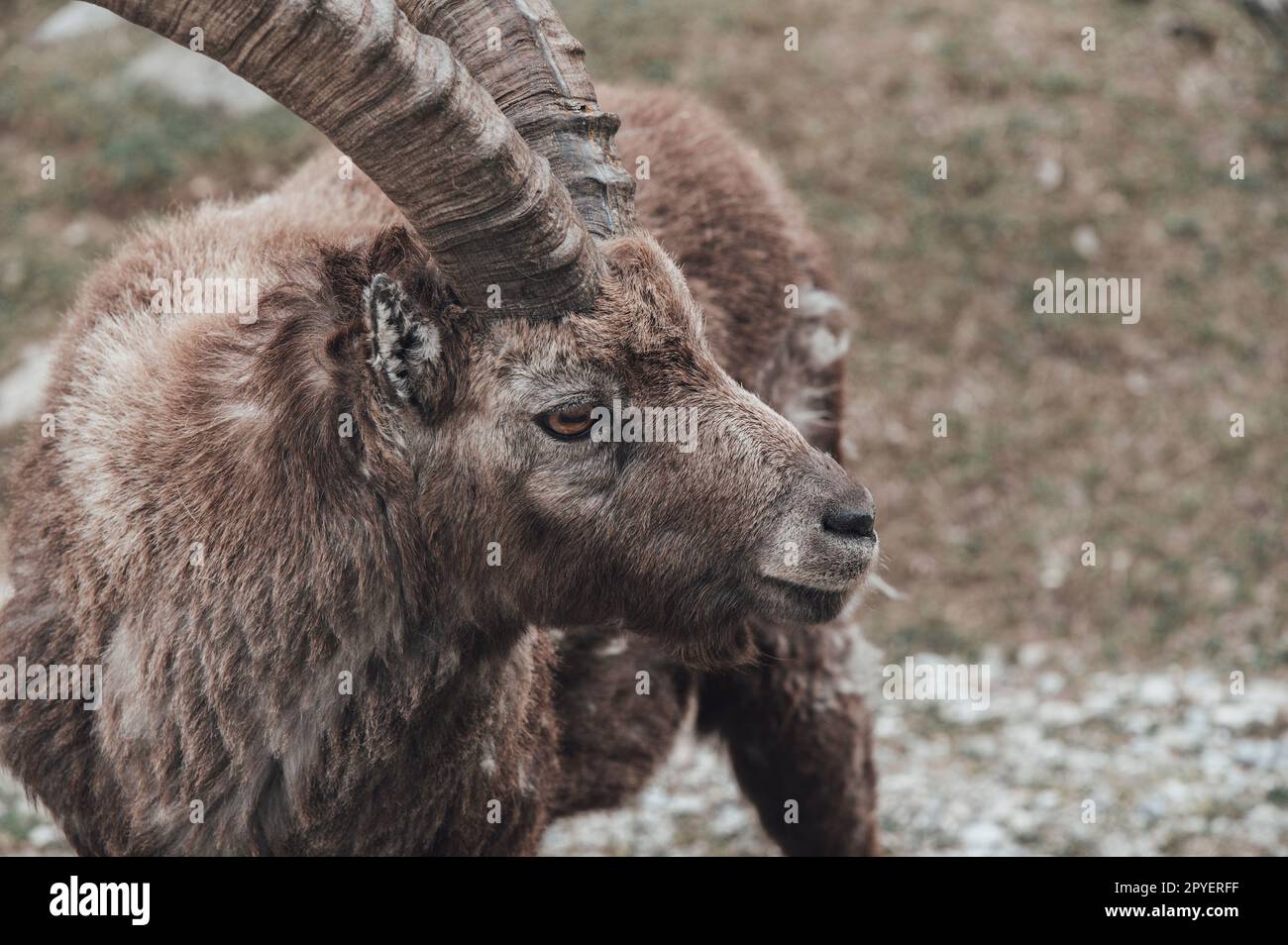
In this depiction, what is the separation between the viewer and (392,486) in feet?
12.5

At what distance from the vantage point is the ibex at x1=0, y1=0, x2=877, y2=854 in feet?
11.9

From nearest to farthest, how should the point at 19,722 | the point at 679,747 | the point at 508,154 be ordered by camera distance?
the point at 508,154 → the point at 19,722 → the point at 679,747

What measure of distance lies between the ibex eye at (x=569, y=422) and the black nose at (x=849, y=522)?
2.34 ft

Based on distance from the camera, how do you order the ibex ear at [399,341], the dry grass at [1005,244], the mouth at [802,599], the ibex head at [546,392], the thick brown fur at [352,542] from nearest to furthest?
the ibex head at [546,392]
the ibex ear at [399,341]
the thick brown fur at [352,542]
the mouth at [802,599]
the dry grass at [1005,244]

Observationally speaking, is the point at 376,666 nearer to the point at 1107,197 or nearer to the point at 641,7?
the point at 1107,197

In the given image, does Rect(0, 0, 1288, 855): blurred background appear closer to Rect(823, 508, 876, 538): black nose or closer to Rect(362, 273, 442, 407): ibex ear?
Rect(823, 508, 876, 538): black nose

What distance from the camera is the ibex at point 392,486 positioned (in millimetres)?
3627

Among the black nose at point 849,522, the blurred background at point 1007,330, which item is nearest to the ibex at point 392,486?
the black nose at point 849,522

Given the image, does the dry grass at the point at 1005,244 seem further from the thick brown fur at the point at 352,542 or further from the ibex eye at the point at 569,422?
the ibex eye at the point at 569,422

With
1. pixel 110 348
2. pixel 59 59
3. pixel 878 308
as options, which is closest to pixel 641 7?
pixel 878 308

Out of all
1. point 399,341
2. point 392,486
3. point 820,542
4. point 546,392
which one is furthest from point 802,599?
point 399,341

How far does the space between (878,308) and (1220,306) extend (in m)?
2.83

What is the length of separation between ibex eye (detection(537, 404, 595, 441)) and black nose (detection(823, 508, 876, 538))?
0.71 metres

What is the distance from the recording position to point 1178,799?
7.38 meters
